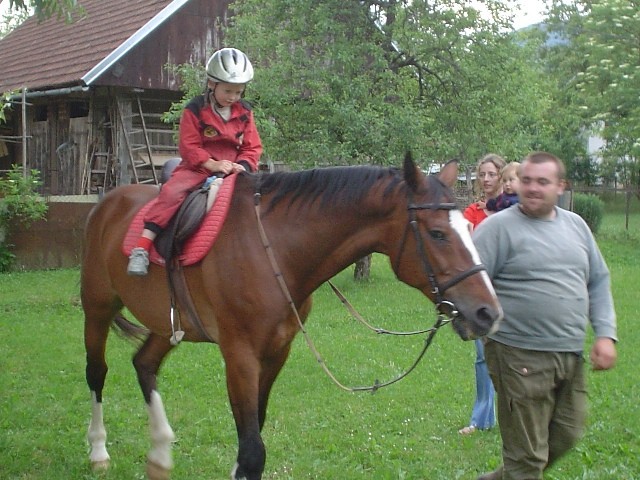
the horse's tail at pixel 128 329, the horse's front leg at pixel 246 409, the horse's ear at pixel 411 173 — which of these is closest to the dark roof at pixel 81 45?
the horse's tail at pixel 128 329

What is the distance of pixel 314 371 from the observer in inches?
295

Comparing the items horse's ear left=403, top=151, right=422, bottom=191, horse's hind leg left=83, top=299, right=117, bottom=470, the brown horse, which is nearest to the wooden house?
horse's hind leg left=83, top=299, right=117, bottom=470

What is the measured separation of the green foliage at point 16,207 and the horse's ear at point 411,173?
11631 mm

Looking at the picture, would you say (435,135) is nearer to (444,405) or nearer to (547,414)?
(444,405)

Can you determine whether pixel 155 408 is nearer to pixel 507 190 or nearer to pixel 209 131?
pixel 209 131

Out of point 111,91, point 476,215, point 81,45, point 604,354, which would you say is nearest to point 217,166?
point 476,215

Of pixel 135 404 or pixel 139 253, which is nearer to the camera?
pixel 139 253

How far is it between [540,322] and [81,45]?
17495 millimetres

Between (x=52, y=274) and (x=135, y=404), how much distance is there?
8.21 metres

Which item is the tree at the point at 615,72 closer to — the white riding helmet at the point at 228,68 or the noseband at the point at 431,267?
the white riding helmet at the point at 228,68

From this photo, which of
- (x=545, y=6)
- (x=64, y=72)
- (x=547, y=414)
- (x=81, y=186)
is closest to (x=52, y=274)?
(x=81, y=186)

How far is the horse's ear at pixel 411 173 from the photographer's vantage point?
145 inches

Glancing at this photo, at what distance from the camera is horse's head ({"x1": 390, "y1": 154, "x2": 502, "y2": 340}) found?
11.2ft

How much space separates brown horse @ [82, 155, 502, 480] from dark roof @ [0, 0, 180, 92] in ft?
44.3
